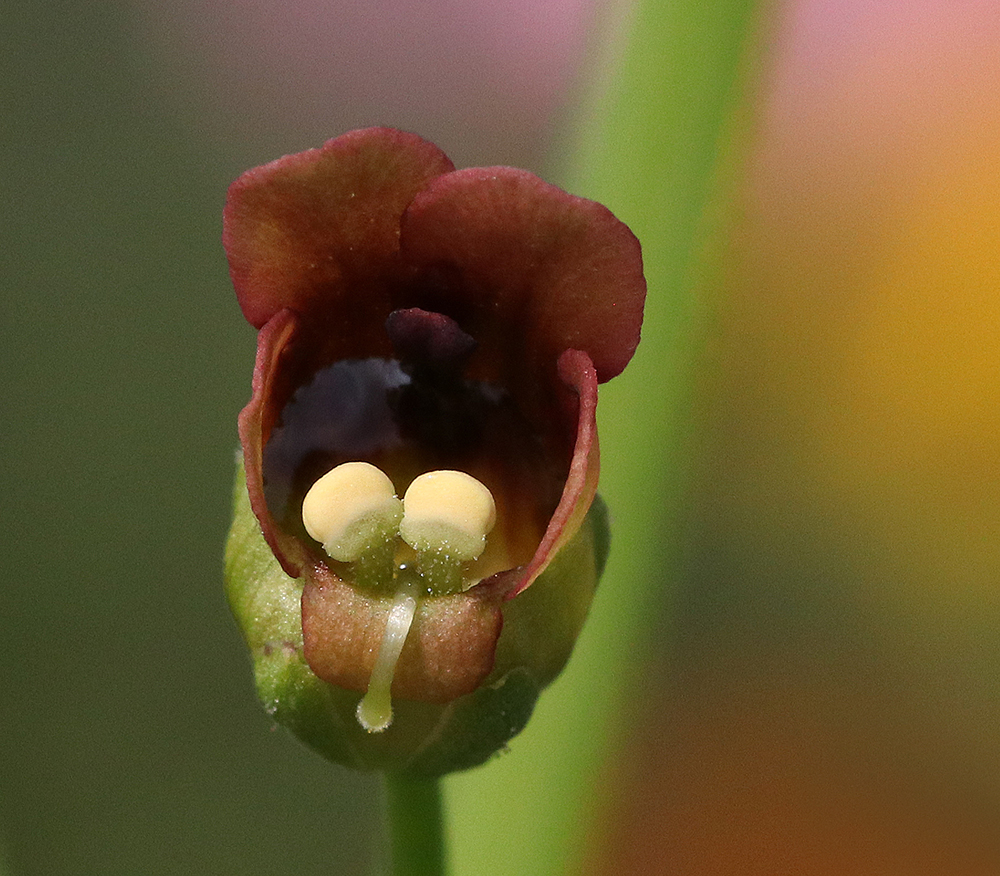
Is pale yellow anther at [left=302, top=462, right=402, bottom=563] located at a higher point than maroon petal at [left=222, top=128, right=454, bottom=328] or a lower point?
lower

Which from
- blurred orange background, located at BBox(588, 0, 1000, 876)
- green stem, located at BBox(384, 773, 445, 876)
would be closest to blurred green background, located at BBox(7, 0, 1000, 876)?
blurred orange background, located at BBox(588, 0, 1000, 876)

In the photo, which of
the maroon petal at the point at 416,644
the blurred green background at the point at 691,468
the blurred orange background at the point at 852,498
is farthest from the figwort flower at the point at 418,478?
the blurred orange background at the point at 852,498

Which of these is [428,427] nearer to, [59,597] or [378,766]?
[378,766]

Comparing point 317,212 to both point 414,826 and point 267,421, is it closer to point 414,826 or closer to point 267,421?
point 267,421

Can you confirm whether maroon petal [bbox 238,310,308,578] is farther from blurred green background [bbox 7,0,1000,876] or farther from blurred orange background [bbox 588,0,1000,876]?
blurred orange background [bbox 588,0,1000,876]

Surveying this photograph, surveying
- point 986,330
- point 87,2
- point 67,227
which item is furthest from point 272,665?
point 87,2

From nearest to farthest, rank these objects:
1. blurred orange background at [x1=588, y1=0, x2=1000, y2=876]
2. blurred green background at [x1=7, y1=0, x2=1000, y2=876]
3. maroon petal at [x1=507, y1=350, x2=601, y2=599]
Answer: maroon petal at [x1=507, y1=350, x2=601, y2=599] < blurred green background at [x1=7, y1=0, x2=1000, y2=876] < blurred orange background at [x1=588, y1=0, x2=1000, y2=876]

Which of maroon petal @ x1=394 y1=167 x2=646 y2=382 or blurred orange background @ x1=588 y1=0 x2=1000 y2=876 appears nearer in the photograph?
maroon petal @ x1=394 y1=167 x2=646 y2=382

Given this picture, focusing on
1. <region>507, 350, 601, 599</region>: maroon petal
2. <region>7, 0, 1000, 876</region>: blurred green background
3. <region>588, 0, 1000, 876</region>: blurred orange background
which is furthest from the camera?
<region>588, 0, 1000, 876</region>: blurred orange background
